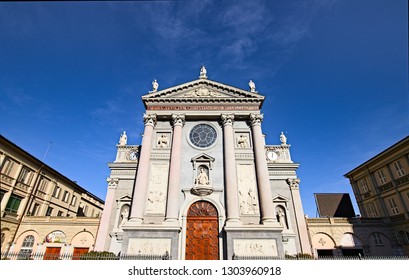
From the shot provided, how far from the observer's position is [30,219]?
2295 centimetres

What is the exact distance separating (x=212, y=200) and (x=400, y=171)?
71.7 feet

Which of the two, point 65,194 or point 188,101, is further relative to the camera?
point 65,194

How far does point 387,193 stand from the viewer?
79.8 feet

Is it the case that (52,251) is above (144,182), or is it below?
below

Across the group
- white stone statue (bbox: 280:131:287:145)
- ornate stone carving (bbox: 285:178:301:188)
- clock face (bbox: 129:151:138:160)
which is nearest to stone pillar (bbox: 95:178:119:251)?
clock face (bbox: 129:151:138:160)

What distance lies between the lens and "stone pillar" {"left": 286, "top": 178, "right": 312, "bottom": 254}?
17.5 meters

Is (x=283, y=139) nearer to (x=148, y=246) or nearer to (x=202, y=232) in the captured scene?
(x=202, y=232)

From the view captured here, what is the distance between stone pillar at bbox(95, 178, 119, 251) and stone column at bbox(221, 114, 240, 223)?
434 inches

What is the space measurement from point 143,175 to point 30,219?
15.9 m

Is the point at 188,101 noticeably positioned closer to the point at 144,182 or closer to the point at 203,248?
the point at 144,182

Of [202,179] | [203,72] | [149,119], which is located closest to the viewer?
[202,179]

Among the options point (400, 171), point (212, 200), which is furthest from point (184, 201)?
point (400, 171)

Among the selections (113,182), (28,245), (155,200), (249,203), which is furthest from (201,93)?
(28,245)
